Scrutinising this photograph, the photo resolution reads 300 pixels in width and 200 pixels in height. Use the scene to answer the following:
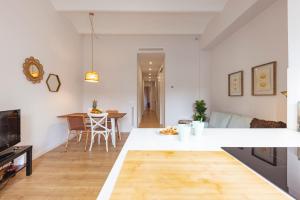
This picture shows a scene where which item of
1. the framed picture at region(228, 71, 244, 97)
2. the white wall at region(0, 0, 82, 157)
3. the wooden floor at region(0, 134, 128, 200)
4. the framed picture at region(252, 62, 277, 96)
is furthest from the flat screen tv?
the framed picture at region(228, 71, 244, 97)

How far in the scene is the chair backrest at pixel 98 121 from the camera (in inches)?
144

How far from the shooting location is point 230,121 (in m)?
3.47

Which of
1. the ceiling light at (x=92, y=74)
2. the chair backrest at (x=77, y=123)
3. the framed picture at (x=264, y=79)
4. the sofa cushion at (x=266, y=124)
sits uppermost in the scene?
the ceiling light at (x=92, y=74)

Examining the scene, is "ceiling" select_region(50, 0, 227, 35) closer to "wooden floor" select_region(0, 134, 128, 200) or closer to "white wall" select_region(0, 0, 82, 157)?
"white wall" select_region(0, 0, 82, 157)

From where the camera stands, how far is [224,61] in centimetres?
446

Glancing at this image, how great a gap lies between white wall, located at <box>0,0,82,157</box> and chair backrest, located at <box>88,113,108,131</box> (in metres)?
0.87

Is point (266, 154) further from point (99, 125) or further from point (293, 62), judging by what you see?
point (99, 125)

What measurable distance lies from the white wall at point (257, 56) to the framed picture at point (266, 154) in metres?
1.80

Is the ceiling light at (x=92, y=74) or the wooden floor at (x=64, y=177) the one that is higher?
the ceiling light at (x=92, y=74)

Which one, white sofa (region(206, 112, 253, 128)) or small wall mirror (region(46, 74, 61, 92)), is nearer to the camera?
white sofa (region(206, 112, 253, 128))

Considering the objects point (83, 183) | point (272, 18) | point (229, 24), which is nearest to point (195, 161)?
point (83, 183)

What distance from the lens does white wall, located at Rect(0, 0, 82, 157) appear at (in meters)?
2.55

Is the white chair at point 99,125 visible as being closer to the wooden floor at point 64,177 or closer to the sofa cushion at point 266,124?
the wooden floor at point 64,177

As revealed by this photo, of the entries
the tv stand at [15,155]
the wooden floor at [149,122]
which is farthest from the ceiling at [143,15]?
the wooden floor at [149,122]
